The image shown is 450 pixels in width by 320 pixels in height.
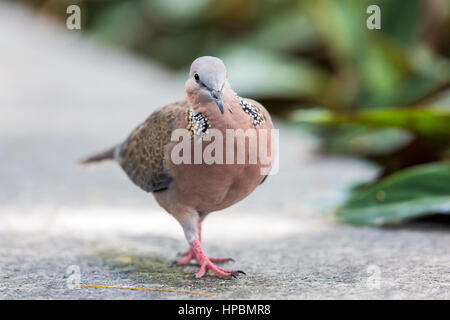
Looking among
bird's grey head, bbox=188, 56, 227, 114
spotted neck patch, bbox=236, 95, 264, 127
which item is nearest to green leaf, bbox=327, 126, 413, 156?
spotted neck patch, bbox=236, 95, 264, 127

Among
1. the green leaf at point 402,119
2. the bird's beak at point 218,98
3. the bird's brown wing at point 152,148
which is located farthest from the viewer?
the green leaf at point 402,119

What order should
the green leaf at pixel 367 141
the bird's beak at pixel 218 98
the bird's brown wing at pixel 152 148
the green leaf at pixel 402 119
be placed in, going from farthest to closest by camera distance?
the green leaf at pixel 367 141, the green leaf at pixel 402 119, the bird's brown wing at pixel 152 148, the bird's beak at pixel 218 98

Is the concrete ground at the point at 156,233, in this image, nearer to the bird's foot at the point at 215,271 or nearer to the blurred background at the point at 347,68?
the bird's foot at the point at 215,271

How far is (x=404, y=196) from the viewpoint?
11.6ft

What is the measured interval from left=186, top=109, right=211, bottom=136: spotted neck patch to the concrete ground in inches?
24.6

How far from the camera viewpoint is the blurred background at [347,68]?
363 cm

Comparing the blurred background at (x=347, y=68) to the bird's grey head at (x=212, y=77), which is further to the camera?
the blurred background at (x=347, y=68)

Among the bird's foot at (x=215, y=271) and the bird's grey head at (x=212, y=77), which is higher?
the bird's grey head at (x=212, y=77)

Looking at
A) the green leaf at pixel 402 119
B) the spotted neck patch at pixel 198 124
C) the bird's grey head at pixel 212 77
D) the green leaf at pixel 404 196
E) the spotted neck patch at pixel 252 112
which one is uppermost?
the green leaf at pixel 402 119

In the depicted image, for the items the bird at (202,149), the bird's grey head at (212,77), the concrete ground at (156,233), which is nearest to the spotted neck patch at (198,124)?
the bird at (202,149)

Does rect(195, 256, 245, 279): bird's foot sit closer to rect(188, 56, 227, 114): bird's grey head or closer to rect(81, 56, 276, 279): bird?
rect(81, 56, 276, 279): bird

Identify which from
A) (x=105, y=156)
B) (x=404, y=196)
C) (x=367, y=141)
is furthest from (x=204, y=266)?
(x=367, y=141)

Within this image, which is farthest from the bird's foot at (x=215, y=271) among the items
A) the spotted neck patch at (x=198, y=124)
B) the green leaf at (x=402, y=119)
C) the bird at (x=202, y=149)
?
the green leaf at (x=402, y=119)

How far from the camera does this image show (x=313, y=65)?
8.12 meters
